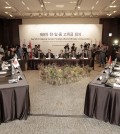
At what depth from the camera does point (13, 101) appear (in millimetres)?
4250

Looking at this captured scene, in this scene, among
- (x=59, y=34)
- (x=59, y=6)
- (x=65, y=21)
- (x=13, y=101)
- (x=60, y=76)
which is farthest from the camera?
(x=65, y=21)

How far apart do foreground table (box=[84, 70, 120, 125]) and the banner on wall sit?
34.1 feet

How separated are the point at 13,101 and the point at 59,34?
10.8 metres

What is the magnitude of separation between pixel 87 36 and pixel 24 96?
11102mm

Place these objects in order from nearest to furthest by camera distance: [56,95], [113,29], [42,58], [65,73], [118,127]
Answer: [118,127]
[56,95]
[65,73]
[42,58]
[113,29]

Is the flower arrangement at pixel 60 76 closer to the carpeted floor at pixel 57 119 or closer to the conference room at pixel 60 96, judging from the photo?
the conference room at pixel 60 96

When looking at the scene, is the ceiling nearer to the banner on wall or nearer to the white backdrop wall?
the banner on wall

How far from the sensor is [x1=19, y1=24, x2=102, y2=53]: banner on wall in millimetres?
14469

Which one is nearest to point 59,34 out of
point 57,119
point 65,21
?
point 65,21

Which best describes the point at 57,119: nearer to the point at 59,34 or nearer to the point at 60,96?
the point at 60,96

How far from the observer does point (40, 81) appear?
825cm

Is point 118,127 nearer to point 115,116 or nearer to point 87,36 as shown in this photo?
point 115,116

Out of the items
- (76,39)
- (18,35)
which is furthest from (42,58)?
(18,35)

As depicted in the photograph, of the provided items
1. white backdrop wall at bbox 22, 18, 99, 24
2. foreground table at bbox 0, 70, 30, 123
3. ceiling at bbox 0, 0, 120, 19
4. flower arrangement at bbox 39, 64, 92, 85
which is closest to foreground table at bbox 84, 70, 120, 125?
foreground table at bbox 0, 70, 30, 123
